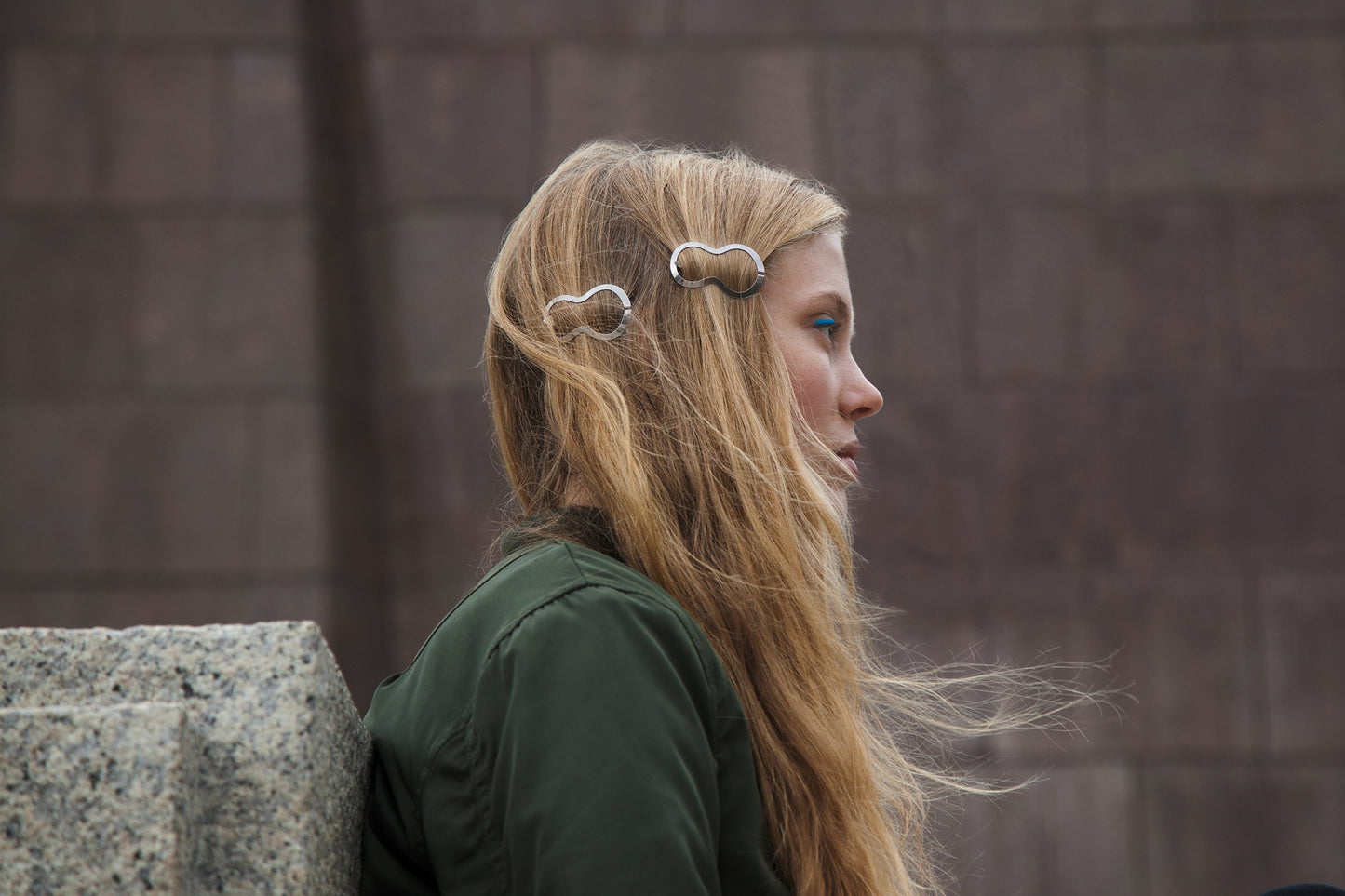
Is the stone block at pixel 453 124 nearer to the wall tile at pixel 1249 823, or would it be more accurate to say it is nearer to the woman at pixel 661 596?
the woman at pixel 661 596

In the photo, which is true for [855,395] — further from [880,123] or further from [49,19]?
[49,19]

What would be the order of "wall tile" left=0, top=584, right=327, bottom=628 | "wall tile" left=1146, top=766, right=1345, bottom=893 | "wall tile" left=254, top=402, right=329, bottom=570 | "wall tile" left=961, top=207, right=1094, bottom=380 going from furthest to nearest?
"wall tile" left=961, top=207, right=1094, bottom=380 → "wall tile" left=254, top=402, right=329, bottom=570 → "wall tile" left=0, top=584, right=327, bottom=628 → "wall tile" left=1146, top=766, right=1345, bottom=893

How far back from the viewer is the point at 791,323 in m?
2.29

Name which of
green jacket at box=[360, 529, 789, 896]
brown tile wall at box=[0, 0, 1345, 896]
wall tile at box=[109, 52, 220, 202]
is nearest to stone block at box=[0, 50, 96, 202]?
brown tile wall at box=[0, 0, 1345, 896]

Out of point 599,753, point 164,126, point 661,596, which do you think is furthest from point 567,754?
point 164,126

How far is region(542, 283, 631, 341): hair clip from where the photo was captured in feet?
7.07

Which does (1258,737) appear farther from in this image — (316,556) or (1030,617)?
(316,556)

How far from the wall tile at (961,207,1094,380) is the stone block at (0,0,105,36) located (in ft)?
14.8

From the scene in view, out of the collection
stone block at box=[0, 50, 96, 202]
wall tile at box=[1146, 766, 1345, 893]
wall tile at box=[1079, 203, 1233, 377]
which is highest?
stone block at box=[0, 50, 96, 202]

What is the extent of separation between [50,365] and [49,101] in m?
1.34

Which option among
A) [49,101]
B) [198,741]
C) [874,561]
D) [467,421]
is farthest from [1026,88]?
[198,741]

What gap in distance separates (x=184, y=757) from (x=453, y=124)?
5.22 m

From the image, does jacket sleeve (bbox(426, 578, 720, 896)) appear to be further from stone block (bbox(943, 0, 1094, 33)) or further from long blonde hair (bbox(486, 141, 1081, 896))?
stone block (bbox(943, 0, 1094, 33))

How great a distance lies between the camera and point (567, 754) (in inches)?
61.3
